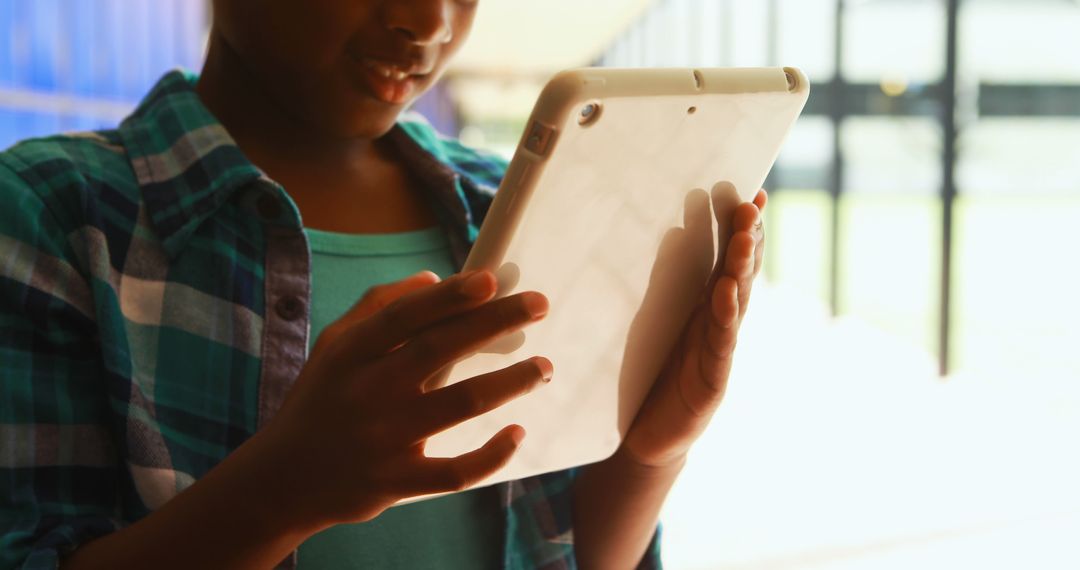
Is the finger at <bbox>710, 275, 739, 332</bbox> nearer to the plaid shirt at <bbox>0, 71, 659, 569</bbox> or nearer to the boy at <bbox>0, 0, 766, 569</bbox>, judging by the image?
the boy at <bbox>0, 0, 766, 569</bbox>

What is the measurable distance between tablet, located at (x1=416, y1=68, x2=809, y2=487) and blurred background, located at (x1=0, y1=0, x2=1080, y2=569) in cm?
114

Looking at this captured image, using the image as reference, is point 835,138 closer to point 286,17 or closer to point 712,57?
point 712,57

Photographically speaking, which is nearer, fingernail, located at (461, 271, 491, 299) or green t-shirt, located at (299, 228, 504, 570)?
fingernail, located at (461, 271, 491, 299)

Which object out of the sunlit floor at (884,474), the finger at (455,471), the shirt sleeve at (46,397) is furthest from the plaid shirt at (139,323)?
the sunlit floor at (884,474)

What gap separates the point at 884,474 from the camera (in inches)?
124

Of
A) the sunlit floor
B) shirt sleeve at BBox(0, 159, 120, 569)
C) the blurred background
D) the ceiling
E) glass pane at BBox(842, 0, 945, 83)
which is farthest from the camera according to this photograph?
the ceiling

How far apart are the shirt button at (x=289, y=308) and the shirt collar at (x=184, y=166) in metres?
0.07

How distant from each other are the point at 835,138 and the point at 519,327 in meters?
5.70

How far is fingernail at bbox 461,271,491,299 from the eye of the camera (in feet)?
1.67

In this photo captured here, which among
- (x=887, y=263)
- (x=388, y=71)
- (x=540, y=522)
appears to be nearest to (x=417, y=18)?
(x=388, y=71)

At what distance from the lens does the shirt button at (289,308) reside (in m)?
0.76

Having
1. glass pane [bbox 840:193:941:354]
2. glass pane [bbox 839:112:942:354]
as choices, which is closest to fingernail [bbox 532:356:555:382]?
glass pane [bbox 839:112:942:354]

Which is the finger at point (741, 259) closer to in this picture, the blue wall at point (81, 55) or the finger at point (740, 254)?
the finger at point (740, 254)

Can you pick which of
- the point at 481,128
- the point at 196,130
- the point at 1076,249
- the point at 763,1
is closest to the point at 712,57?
the point at 763,1
